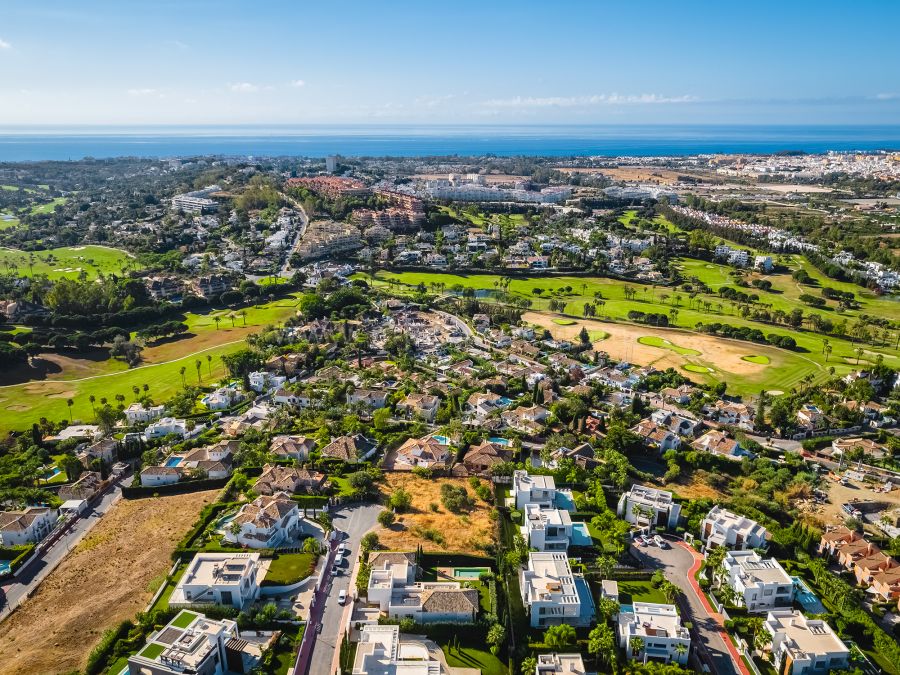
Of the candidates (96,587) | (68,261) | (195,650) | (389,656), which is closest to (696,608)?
(389,656)

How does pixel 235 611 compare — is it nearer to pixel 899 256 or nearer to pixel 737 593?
pixel 737 593

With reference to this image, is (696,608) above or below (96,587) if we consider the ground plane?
below

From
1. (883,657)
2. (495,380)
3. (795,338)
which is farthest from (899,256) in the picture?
(883,657)

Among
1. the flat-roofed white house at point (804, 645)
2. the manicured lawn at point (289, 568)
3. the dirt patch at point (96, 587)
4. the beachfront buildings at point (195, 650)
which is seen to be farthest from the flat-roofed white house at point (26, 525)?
the flat-roofed white house at point (804, 645)

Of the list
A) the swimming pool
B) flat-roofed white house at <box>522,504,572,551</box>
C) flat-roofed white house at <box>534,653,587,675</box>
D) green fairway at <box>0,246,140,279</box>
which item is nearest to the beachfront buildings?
the swimming pool

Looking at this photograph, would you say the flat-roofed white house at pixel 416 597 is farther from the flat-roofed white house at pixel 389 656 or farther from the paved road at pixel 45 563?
the paved road at pixel 45 563

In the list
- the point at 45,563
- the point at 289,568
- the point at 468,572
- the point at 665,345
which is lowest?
the point at 665,345

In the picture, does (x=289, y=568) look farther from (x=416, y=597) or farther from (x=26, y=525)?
(x=26, y=525)

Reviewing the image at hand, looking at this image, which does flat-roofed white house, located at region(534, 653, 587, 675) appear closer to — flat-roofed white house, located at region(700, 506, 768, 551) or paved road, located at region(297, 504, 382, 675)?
paved road, located at region(297, 504, 382, 675)
